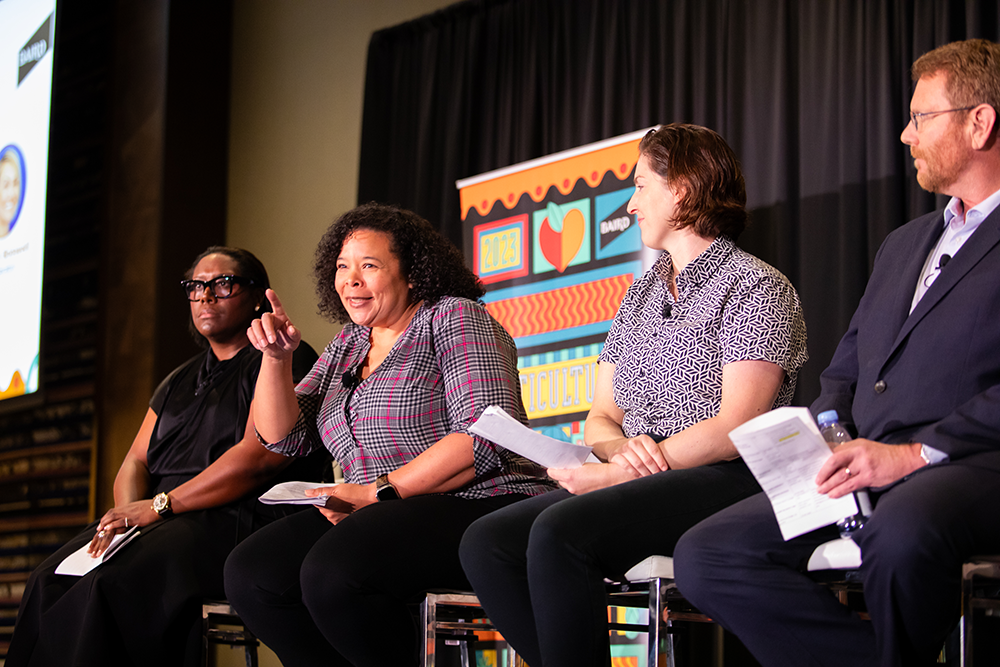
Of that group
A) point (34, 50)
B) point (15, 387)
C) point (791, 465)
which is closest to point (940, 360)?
point (791, 465)

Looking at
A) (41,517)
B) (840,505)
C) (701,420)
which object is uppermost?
(701,420)

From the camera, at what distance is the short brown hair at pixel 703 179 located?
2.09 m

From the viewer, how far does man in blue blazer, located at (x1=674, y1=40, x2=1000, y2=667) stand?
1.45 metres

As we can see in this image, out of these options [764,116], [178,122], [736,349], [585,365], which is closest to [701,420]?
[736,349]

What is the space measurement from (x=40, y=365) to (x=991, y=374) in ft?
12.7

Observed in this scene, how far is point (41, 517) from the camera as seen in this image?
4918 millimetres

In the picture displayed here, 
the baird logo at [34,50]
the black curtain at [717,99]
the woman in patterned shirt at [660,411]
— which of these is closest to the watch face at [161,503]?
the woman in patterned shirt at [660,411]

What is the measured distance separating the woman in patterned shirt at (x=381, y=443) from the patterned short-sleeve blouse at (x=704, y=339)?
327 mm

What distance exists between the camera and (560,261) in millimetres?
3598

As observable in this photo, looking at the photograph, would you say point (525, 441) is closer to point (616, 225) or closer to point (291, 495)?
point (291, 495)

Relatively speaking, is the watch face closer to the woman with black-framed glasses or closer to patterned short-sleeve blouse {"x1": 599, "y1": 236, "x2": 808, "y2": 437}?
the woman with black-framed glasses

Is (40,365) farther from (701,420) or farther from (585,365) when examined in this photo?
(701,420)

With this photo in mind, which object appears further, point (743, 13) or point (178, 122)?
point (178, 122)

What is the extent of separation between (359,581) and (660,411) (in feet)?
2.23
